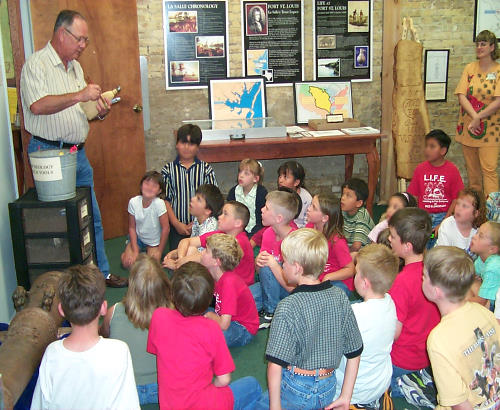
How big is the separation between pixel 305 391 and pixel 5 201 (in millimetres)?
2383

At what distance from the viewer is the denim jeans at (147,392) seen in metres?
2.79

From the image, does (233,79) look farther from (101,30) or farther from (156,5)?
(101,30)

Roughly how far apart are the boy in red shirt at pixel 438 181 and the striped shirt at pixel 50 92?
2.65m

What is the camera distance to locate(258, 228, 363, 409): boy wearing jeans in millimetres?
2160

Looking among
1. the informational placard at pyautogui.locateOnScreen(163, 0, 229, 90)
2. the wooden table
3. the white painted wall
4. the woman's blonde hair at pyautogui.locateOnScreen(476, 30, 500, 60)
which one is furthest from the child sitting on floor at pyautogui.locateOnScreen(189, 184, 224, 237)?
the woman's blonde hair at pyautogui.locateOnScreen(476, 30, 500, 60)

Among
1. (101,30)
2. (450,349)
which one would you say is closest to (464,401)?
(450,349)

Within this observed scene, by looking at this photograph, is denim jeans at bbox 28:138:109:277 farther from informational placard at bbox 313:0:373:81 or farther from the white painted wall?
informational placard at bbox 313:0:373:81

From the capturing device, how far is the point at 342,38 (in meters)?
6.27

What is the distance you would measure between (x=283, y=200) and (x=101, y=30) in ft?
8.75

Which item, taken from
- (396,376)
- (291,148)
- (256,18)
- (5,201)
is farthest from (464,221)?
(256,18)

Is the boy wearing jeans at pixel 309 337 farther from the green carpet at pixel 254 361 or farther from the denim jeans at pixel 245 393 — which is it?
the green carpet at pixel 254 361

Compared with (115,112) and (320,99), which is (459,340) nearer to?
(115,112)

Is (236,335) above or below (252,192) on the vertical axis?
below

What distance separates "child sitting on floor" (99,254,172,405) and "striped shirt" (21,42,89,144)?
62.3 inches
